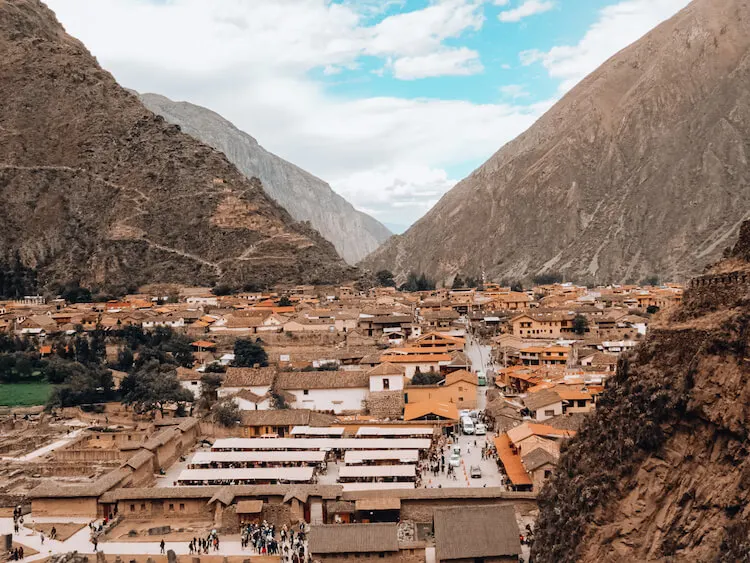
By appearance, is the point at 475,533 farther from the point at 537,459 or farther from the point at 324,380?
the point at 324,380

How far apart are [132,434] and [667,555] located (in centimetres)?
2302

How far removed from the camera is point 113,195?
8362cm

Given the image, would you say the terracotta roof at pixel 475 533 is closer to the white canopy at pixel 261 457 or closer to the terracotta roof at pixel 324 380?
the white canopy at pixel 261 457

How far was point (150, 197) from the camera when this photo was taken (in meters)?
82.7

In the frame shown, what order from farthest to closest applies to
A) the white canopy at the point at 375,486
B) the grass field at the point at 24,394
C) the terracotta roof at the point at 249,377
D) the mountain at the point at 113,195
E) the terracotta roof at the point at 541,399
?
the mountain at the point at 113,195
the grass field at the point at 24,394
the terracotta roof at the point at 249,377
the terracotta roof at the point at 541,399
the white canopy at the point at 375,486

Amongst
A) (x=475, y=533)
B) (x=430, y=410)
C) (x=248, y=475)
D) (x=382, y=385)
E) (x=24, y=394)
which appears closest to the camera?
(x=475, y=533)

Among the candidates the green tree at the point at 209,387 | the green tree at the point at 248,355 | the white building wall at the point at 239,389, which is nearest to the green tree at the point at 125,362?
the green tree at the point at 248,355

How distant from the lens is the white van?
2969 cm

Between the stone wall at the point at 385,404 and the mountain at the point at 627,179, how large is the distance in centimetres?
7714

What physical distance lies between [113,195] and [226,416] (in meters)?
58.6

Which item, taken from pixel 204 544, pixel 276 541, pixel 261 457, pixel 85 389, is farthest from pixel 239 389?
pixel 276 541

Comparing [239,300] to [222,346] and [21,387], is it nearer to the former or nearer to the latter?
[222,346]

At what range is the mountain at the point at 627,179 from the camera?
111250mm

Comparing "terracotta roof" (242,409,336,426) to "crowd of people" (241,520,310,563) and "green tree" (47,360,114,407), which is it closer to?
"crowd of people" (241,520,310,563)
